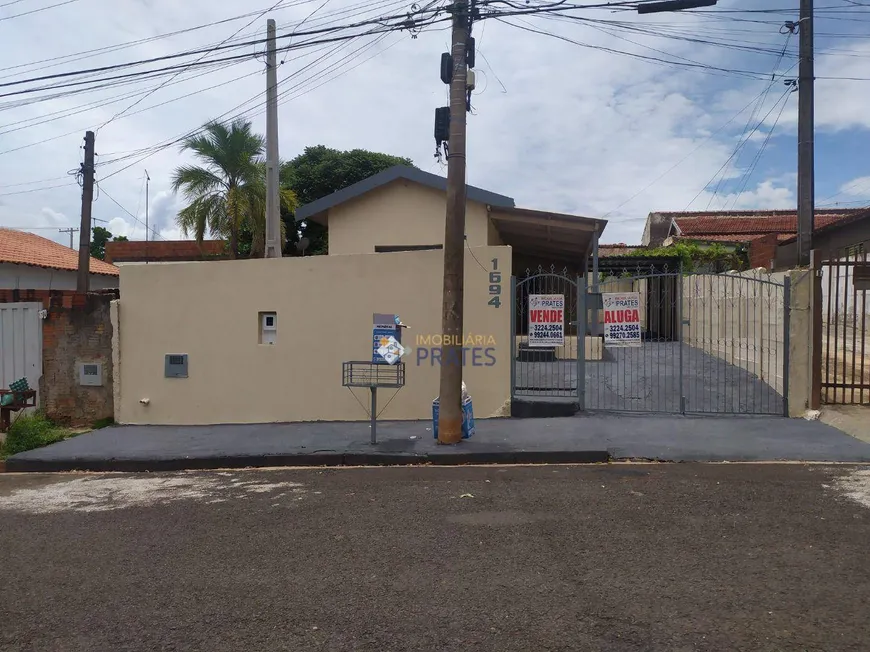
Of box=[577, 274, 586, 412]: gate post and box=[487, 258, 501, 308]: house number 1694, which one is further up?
box=[487, 258, 501, 308]: house number 1694

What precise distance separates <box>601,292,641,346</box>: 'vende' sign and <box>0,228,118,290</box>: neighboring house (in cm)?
2028

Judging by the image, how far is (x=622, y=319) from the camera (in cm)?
1013

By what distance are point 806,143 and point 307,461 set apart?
35.5ft

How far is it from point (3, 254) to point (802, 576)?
28006 mm

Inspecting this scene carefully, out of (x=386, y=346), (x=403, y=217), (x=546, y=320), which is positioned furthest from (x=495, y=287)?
(x=403, y=217)

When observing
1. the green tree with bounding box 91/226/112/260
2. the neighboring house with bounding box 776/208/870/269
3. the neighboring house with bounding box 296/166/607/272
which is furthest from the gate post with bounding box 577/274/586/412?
the green tree with bounding box 91/226/112/260

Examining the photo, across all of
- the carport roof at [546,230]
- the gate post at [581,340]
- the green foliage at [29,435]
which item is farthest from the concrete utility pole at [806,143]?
the green foliage at [29,435]

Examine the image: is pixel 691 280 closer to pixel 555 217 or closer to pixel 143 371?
pixel 555 217

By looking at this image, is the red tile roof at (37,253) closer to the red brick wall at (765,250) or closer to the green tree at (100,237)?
the green tree at (100,237)

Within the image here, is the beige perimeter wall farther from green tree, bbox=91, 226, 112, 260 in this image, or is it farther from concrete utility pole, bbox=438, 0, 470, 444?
green tree, bbox=91, 226, 112, 260

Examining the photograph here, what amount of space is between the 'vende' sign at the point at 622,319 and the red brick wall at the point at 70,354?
824 centimetres

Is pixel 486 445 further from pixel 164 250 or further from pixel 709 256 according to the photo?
pixel 164 250

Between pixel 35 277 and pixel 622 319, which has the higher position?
pixel 35 277

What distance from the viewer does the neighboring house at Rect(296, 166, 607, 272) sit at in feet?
48.4
